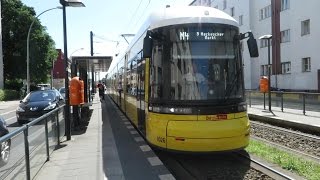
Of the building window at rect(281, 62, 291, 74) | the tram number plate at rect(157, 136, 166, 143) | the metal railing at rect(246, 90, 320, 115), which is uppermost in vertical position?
the building window at rect(281, 62, 291, 74)

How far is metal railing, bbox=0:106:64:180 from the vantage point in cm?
600

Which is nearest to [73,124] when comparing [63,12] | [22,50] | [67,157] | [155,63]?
[63,12]

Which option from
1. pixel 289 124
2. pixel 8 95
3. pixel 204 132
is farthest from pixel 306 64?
pixel 8 95

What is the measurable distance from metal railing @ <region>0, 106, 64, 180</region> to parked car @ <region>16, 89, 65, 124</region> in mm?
8408

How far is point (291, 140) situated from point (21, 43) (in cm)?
5393

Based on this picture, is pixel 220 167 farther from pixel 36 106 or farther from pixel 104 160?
pixel 36 106

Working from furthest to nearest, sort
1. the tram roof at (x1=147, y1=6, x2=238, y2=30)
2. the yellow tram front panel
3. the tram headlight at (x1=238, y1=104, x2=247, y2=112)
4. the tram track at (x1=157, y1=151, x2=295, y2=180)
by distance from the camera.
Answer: the tram roof at (x1=147, y1=6, x2=238, y2=30)
the tram headlight at (x1=238, y1=104, x2=247, y2=112)
the yellow tram front panel
the tram track at (x1=157, y1=151, x2=295, y2=180)

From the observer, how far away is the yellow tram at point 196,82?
29.1 feet

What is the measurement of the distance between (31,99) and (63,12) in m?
7.96

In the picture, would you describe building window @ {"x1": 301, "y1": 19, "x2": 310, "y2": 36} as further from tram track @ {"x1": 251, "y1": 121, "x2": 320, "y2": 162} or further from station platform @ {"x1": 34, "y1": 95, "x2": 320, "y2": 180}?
tram track @ {"x1": 251, "y1": 121, "x2": 320, "y2": 162}

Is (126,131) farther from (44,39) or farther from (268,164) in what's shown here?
(44,39)

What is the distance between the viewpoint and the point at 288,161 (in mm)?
9055

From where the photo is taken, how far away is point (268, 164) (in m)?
9.09

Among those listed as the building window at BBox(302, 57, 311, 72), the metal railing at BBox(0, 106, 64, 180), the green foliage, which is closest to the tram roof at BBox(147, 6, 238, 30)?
the metal railing at BBox(0, 106, 64, 180)
